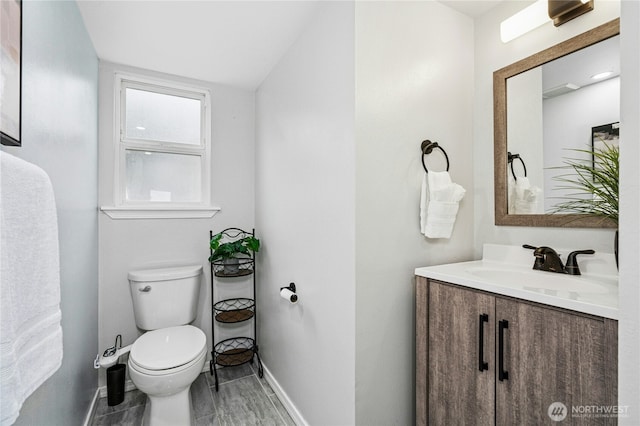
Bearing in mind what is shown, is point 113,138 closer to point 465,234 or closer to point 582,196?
point 465,234

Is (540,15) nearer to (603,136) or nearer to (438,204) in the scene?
(603,136)

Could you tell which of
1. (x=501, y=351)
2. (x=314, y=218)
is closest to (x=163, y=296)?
(x=314, y=218)

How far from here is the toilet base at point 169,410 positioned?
1668 millimetres

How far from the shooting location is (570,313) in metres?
0.90

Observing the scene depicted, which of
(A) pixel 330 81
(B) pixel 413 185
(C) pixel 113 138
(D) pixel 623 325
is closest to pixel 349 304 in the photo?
(B) pixel 413 185

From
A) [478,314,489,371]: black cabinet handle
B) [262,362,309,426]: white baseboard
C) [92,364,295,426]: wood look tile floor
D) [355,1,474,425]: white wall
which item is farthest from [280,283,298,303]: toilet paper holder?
[478,314,489,371]: black cabinet handle

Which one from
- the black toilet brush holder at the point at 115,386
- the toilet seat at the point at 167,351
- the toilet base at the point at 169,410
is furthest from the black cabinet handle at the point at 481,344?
the black toilet brush holder at the point at 115,386

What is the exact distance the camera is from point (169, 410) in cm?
168

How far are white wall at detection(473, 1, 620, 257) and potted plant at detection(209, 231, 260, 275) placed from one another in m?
1.56

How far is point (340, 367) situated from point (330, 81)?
1.37 meters

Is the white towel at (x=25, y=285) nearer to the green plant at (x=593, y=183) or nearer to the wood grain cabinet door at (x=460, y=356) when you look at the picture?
the wood grain cabinet door at (x=460, y=356)

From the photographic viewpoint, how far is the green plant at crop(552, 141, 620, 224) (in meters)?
1.15

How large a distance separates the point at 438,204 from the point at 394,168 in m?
0.29
